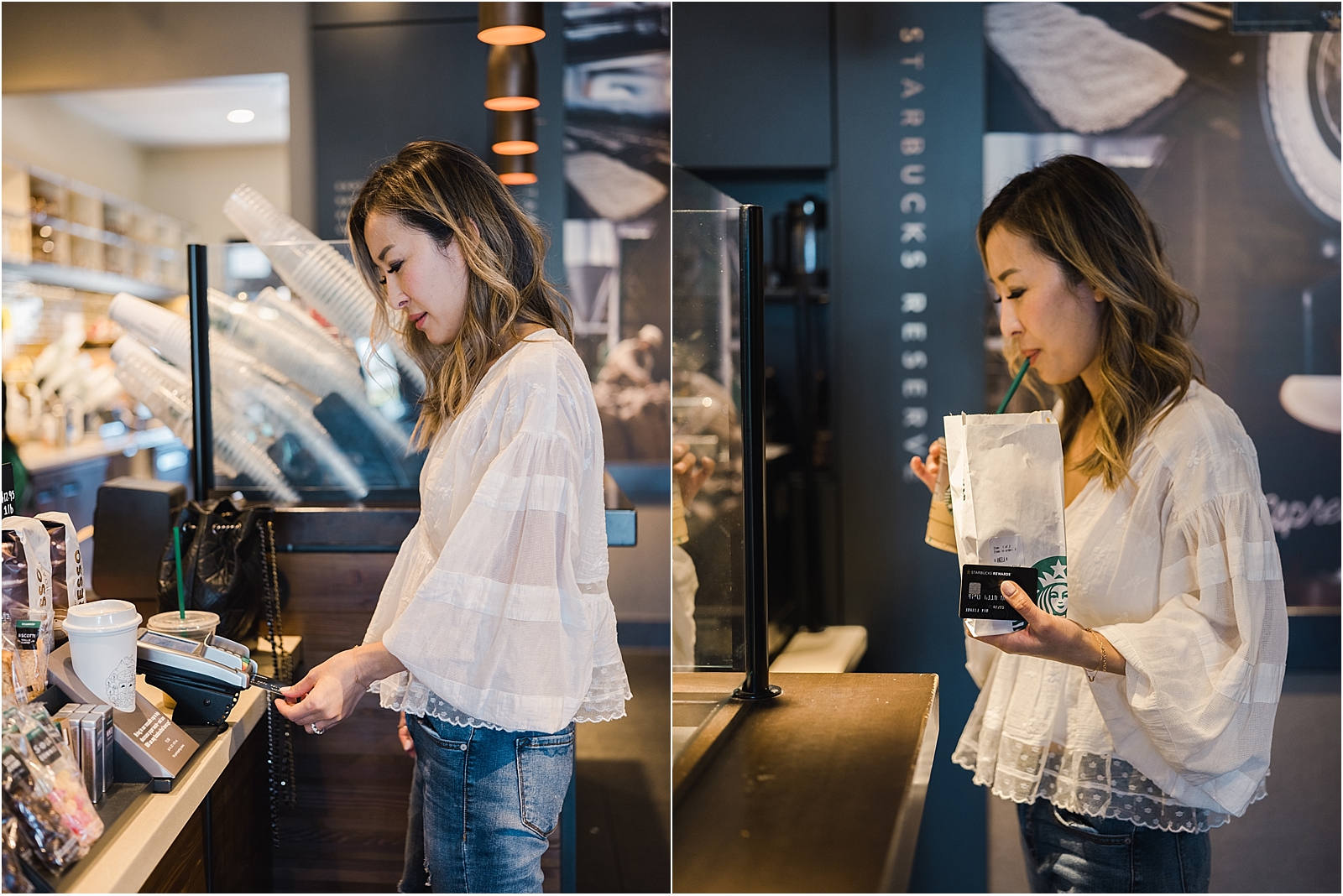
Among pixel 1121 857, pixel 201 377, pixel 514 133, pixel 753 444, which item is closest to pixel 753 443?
pixel 753 444

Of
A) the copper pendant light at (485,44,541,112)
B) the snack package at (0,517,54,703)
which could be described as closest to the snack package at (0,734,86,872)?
the snack package at (0,517,54,703)

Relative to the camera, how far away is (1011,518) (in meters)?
1.22

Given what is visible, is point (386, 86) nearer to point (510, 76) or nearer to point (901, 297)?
point (510, 76)

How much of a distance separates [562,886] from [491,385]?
3.33ft

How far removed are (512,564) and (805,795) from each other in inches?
19.9

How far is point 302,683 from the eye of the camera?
1.22 meters

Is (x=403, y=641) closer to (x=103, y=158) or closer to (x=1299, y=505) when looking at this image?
(x=1299, y=505)

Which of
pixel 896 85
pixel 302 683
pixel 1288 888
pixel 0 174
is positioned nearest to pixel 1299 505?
pixel 1288 888

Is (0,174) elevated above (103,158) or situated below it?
below

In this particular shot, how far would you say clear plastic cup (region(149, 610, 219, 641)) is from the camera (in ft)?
4.91

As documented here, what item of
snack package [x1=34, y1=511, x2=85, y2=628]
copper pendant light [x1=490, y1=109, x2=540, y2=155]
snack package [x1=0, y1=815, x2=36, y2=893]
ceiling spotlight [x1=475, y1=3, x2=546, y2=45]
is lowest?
snack package [x1=0, y1=815, x2=36, y2=893]

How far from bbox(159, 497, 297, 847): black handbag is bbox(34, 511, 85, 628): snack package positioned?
1.14 feet

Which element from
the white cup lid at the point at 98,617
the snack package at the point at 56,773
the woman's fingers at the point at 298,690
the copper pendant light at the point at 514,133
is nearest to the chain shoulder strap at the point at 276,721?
the woman's fingers at the point at 298,690

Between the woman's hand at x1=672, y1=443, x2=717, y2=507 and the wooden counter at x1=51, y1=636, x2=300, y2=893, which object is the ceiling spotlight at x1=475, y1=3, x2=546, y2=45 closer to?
the woman's hand at x1=672, y1=443, x2=717, y2=507
